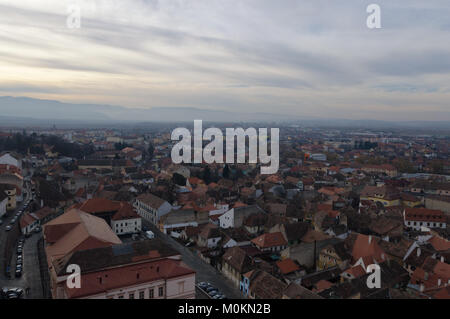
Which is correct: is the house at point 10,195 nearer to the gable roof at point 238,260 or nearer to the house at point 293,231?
the gable roof at point 238,260

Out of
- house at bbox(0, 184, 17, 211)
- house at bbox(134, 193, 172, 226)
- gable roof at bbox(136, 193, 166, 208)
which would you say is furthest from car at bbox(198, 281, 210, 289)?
house at bbox(0, 184, 17, 211)

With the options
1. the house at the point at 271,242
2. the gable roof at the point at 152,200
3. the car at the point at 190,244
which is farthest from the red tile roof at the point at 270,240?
the gable roof at the point at 152,200

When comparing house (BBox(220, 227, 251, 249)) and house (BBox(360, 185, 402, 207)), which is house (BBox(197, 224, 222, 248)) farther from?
house (BBox(360, 185, 402, 207))

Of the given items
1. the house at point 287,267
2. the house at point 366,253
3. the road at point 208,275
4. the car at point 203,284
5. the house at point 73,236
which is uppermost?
the house at point 73,236

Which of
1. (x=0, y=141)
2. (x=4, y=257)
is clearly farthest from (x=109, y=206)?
(x=0, y=141)

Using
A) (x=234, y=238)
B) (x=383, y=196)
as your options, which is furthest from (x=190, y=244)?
(x=383, y=196)
